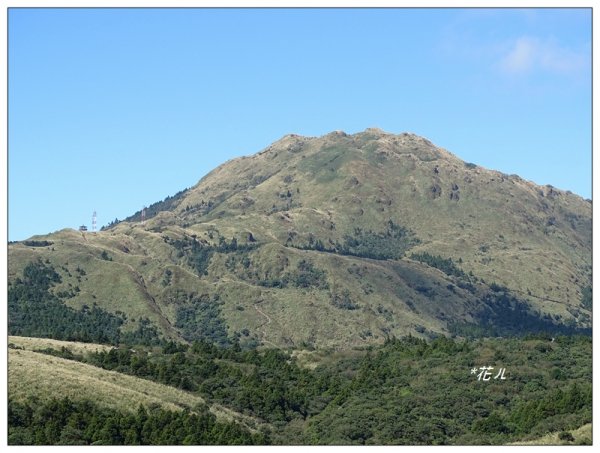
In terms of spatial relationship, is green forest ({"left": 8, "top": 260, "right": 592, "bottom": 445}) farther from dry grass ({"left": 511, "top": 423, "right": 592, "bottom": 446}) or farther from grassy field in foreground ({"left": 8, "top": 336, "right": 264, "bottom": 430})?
grassy field in foreground ({"left": 8, "top": 336, "right": 264, "bottom": 430})

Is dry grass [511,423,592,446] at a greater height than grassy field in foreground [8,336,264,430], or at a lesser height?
lesser

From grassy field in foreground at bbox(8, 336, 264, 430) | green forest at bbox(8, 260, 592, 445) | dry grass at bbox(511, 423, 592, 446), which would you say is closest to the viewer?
dry grass at bbox(511, 423, 592, 446)

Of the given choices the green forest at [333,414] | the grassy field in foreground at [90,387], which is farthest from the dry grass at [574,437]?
the grassy field in foreground at [90,387]

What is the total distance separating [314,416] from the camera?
185 metres

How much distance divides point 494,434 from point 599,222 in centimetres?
7066

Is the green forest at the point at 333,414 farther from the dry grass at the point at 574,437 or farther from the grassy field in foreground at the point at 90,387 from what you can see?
the grassy field in foreground at the point at 90,387

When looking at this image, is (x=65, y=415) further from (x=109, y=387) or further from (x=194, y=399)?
(x=194, y=399)

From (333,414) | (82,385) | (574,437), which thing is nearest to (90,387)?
(82,385)

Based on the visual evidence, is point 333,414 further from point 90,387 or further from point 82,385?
point 82,385

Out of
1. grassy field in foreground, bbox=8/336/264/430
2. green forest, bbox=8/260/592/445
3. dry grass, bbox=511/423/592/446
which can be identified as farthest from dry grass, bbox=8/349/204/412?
dry grass, bbox=511/423/592/446

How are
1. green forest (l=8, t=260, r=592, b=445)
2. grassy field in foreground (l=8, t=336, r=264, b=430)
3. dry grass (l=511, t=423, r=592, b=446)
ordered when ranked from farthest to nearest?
1. grassy field in foreground (l=8, t=336, r=264, b=430)
2. green forest (l=8, t=260, r=592, b=445)
3. dry grass (l=511, t=423, r=592, b=446)

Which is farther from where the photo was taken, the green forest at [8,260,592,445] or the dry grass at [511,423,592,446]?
the green forest at [8,260,592,445]

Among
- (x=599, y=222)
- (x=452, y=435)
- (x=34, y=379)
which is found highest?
(x=599, y=222)
